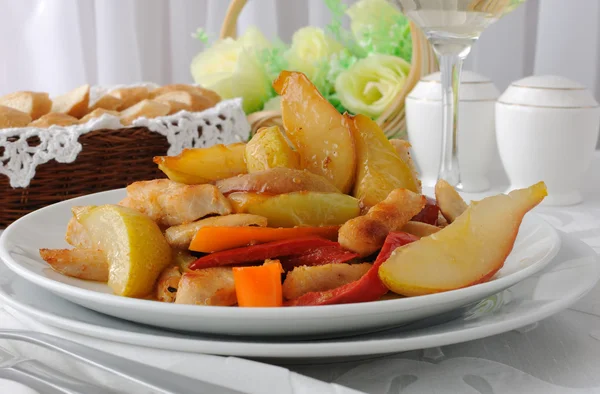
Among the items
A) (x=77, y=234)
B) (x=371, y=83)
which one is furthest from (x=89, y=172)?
(x=371, y=83)

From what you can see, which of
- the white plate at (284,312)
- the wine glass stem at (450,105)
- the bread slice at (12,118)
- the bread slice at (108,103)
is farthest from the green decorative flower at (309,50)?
the white plate at (284,312)

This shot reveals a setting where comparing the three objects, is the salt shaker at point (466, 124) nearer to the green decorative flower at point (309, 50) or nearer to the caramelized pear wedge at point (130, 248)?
the green decorative flower at point (309, 50)

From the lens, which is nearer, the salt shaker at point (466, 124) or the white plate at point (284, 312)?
the white plate at point (284, 312)

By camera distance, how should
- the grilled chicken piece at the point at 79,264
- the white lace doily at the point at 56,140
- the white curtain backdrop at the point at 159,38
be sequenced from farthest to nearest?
the white curtain backdrop at the point at 159,38
the white lace doily at the point at 56,140
the grilled chicken piece at the point at 79,264

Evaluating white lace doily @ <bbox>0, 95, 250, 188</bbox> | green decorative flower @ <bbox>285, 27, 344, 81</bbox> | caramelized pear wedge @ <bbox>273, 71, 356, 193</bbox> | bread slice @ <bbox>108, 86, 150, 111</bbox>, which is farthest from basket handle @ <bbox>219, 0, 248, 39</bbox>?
caramelized pear wedge @ <bbox>273, 71, 356, 193</bbox>

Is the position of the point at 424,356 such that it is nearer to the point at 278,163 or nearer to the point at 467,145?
the point at 278,163

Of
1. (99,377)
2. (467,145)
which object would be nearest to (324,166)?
(99,377)

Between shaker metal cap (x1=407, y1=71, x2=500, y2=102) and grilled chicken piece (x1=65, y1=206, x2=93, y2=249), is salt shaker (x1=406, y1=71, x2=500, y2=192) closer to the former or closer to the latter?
shaker metal cap (x1=407, y1=71, x2=500, y2=102)

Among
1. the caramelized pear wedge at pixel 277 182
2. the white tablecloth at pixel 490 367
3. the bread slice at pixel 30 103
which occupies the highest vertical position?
the caramelized pear wedge at pixel 277 182
